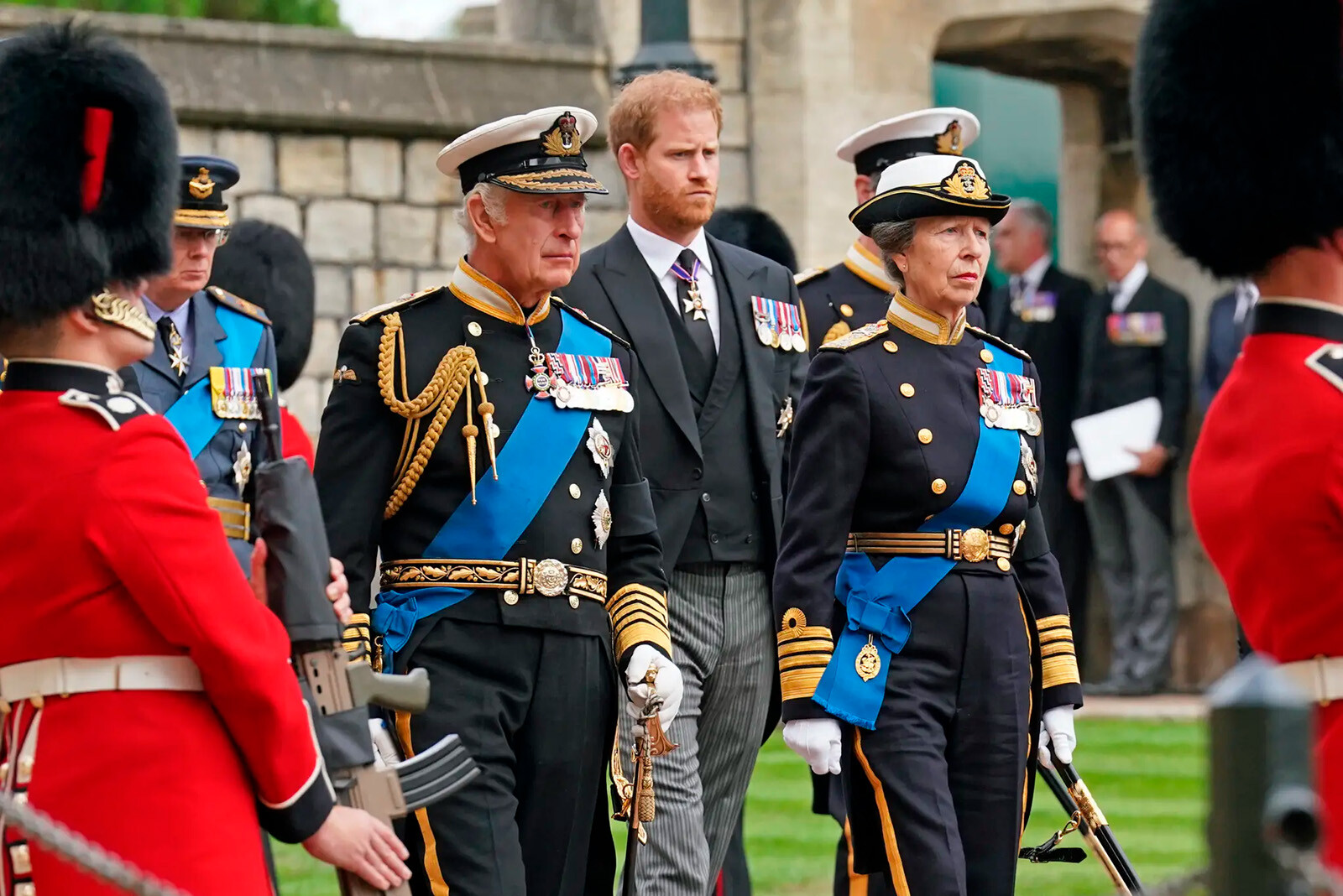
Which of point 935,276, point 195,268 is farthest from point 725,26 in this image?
point 935,276

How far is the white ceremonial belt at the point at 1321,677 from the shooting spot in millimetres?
3850

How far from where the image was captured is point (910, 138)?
7496 mm

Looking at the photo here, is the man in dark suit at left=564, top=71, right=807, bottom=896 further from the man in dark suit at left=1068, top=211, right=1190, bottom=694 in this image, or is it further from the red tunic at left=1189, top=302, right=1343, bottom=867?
the man in dark suit at left=1068, top=211, right=1190, bottom=694

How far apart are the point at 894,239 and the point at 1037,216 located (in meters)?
7.14

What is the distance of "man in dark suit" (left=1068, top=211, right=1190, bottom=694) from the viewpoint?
12.5 meters

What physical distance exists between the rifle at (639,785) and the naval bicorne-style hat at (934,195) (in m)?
1.30

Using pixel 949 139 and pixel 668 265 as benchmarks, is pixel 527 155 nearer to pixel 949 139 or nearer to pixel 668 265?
pixel 668 265

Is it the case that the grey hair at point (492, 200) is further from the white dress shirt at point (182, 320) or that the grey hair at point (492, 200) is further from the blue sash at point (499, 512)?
the white dress shirt at point (182, 320)

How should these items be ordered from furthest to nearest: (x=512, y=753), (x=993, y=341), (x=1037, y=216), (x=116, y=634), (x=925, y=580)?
(x=1037, y=216) < (x=993, y=341) < (x=925, y=580) < (x=512, y=753) < (x=116, y=634)

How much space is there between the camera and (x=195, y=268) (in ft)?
22.4

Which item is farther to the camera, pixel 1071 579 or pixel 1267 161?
pixel 1071 579

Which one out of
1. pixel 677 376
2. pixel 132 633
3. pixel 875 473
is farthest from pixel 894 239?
pixel 132 633

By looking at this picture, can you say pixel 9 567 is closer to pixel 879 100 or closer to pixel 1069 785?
Result: pixel 1069 785

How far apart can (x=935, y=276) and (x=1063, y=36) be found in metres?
7.69
